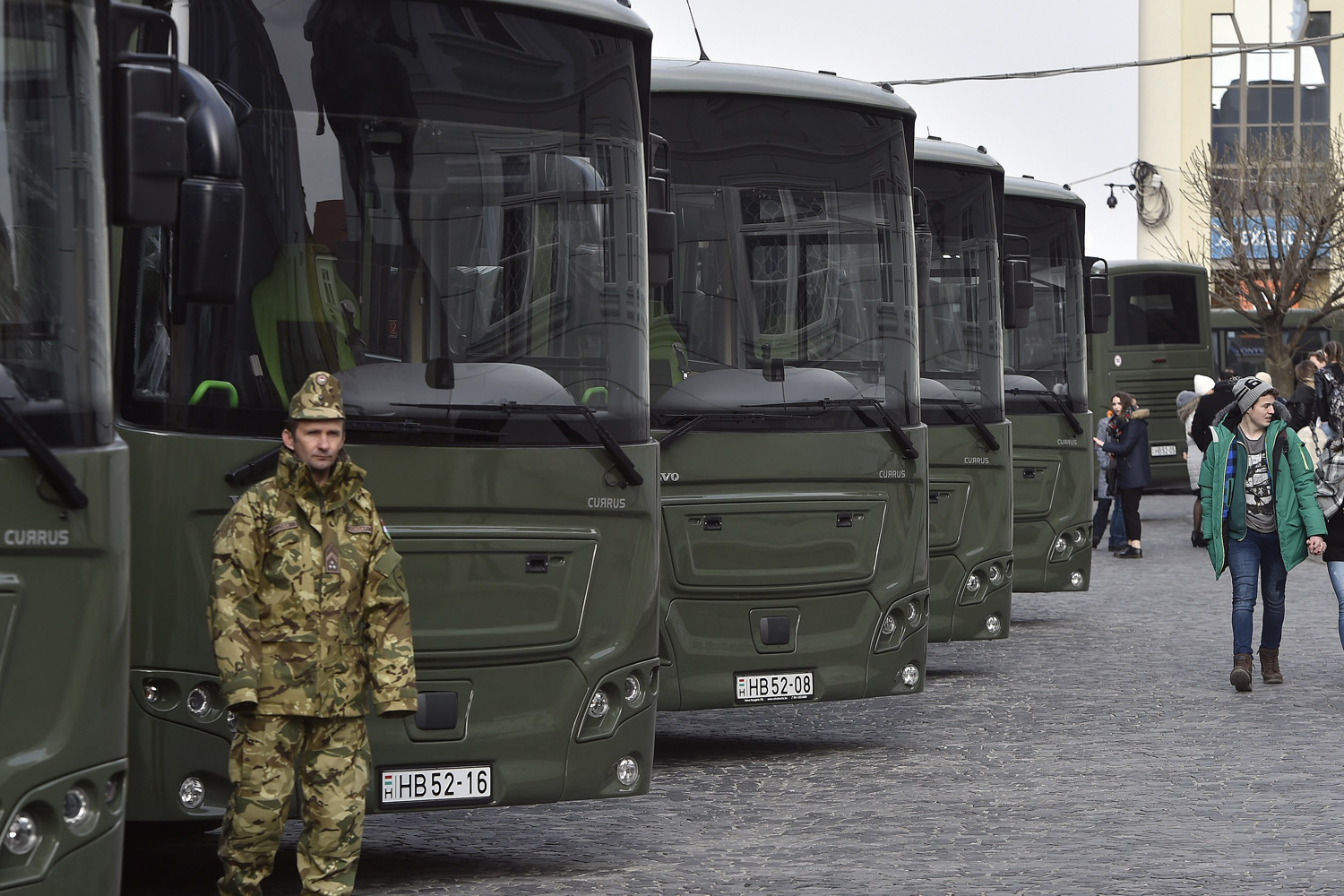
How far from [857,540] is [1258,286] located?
36.8 metres

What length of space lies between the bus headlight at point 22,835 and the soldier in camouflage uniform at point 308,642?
1424mm

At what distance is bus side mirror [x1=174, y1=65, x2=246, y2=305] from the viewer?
257 inches

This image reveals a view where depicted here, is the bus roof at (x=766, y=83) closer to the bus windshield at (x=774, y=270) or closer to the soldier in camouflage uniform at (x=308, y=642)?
the bus windshield at (x=774, y=270)

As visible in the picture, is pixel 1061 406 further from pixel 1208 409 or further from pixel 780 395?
pixel 1208 409

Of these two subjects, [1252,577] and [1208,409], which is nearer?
[1252,577]

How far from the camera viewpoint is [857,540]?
11.0 meters

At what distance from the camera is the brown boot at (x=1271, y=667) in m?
13.8

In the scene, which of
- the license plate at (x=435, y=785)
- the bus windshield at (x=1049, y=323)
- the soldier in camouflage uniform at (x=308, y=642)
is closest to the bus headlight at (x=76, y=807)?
the soldier in camouflage uniform at (x=308, y=642)

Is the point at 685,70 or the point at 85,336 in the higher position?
the point at 685,70

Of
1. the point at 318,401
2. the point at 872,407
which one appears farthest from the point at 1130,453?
the point at 318,401

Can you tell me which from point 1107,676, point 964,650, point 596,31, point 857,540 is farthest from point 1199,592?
point 596,31

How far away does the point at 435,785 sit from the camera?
25.2 ft

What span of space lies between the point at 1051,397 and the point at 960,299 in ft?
9.86

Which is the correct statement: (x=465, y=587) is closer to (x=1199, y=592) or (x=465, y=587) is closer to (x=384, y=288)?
(x=384, y=288)
